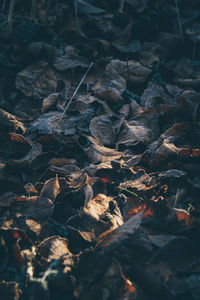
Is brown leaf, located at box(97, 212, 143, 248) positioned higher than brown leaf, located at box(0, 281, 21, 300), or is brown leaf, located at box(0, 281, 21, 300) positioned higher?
brown leaf, located at box(97, 212, 143, 248)

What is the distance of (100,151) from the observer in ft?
5.31

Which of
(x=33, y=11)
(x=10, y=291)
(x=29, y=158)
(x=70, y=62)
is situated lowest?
(x=10, y=291)

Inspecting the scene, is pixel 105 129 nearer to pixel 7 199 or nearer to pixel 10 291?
pixel 7 199

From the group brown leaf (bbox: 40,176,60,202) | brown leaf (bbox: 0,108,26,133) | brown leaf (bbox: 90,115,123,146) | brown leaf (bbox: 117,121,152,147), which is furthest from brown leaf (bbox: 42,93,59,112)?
brown leaf (bbox: 40,176,60,202)

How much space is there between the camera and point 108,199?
1435mm

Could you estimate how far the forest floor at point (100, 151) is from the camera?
1143 mm

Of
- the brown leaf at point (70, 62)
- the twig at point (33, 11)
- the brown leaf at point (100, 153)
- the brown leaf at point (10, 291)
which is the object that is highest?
the twig at point (33, 11)

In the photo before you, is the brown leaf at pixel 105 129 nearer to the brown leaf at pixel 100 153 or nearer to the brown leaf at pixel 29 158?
the brown leaf at pixel 100 153

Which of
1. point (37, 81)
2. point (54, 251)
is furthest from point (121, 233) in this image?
point (37, 81)

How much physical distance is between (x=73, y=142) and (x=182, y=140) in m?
0.56

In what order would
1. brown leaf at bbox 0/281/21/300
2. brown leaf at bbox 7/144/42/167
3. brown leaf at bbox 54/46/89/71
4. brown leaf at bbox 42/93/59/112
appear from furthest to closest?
brown leaf at bbox 54/46/89/71, brown leaf at bbox 42/93/59/112, brown leaf at bbox 7/144/42/167, brown leaf at bbox 0/281/21/300

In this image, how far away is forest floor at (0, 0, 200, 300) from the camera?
114cm

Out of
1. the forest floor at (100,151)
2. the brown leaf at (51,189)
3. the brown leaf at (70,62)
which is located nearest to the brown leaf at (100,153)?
the forest floor at (100,151)

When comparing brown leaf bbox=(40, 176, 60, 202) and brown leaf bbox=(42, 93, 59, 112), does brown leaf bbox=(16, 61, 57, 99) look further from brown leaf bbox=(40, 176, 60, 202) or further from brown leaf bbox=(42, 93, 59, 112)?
brown leaf bbox=(40, 176, 60, 202)
